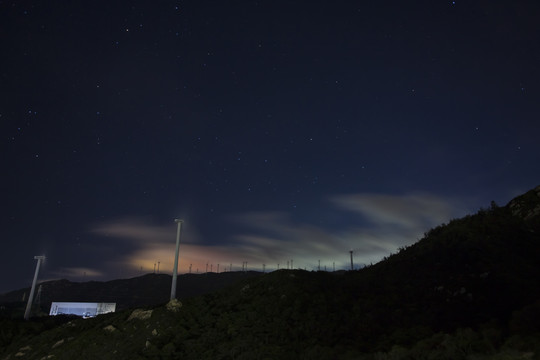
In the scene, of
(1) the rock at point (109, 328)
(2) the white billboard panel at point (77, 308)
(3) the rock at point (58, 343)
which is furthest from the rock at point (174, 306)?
(2) the white billboard panel at point (77, 308)

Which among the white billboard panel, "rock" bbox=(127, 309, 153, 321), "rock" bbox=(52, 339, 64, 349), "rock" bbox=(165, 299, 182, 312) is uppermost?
the white billboard panel

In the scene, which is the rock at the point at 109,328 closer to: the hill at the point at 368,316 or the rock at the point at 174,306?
the hill at the point at 368,316

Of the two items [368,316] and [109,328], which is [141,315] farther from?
[368,316]

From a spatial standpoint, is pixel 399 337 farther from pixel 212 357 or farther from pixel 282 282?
pixel 282 282

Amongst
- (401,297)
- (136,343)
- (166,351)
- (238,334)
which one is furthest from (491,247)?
(136,343)

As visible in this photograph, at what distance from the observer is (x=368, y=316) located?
66.6 feet

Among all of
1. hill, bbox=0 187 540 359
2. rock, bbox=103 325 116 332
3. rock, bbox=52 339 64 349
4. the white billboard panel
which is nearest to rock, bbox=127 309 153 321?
hill, bbox=0 187 540 359

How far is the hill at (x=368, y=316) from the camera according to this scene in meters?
14.6

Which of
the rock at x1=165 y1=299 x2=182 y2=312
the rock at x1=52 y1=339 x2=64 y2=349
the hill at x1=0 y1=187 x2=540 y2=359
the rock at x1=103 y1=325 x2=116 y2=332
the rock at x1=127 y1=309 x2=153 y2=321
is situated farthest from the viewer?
the rock at x1=52 y1=339 x2=64 y2=349

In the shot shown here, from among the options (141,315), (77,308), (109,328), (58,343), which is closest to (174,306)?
(141,315)

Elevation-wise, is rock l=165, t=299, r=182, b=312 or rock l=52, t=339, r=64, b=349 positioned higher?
Result: rock l=165, t=299, r=182, b=312

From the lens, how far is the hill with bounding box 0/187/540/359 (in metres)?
14.6

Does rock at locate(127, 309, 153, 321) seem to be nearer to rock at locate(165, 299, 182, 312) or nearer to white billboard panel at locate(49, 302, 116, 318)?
rock at locate(165, 299, 182, 312)

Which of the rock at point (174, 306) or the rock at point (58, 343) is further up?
the rock at point (174, 306)
